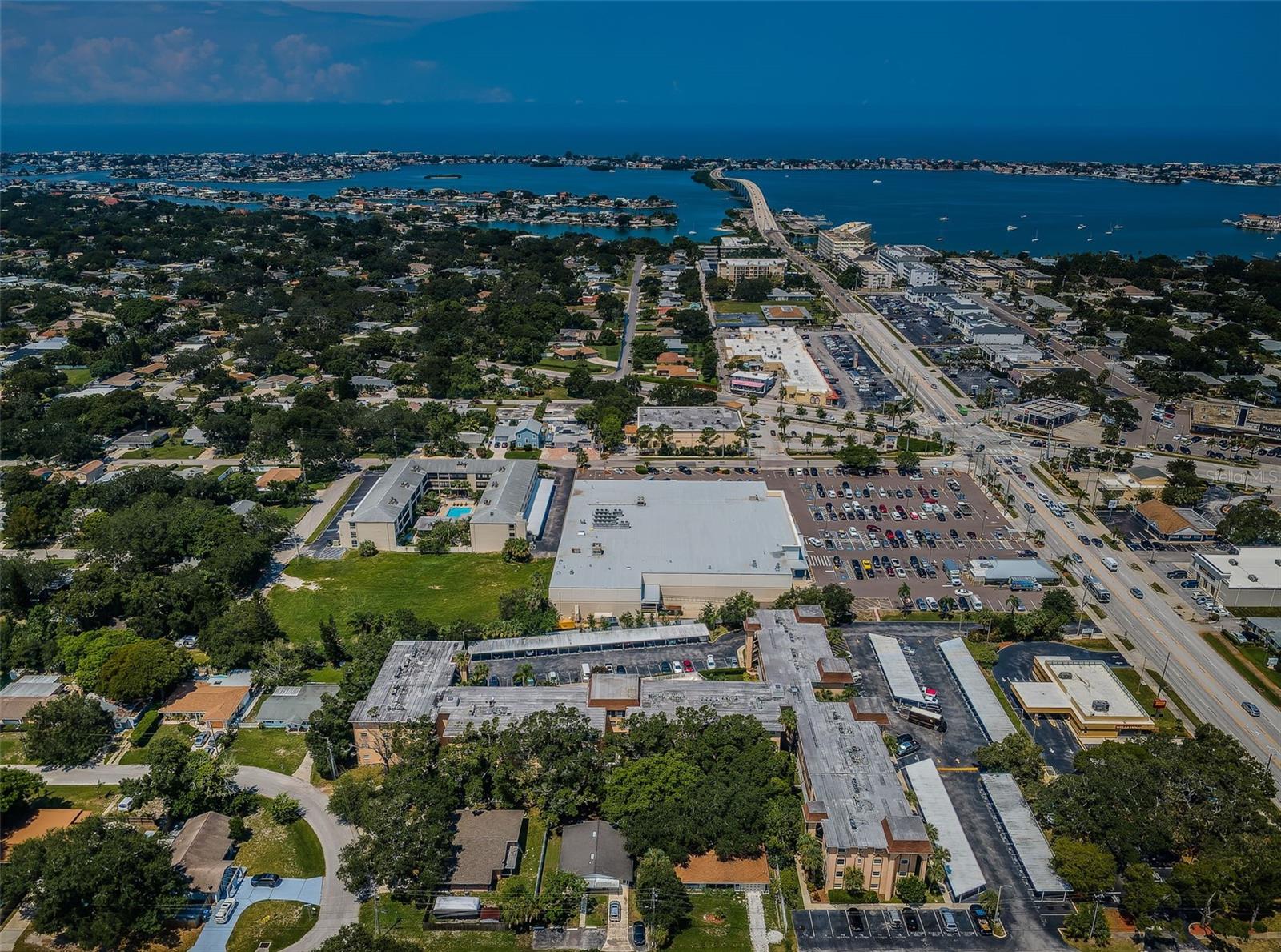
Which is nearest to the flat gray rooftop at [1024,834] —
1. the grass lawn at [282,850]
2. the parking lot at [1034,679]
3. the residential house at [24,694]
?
the parking lot at [1034,679]

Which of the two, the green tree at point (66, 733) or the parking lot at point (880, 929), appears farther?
the green tree at point (66, 733)

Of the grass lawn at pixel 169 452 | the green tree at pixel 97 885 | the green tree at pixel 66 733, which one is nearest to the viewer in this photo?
the green tree at pixel 97 885

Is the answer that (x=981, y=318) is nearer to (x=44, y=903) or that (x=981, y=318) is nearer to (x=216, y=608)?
(x=216, y=608)

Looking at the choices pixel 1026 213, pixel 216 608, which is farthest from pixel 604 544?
pixel 1026 213

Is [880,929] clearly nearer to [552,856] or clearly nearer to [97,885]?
[552,856]

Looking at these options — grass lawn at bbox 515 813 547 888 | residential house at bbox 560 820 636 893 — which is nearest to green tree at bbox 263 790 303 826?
grass lawn at bbox 515 813 547 888

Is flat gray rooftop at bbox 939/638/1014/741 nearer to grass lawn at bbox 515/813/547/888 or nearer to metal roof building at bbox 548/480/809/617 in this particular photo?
metal roof building at bbox 548/480/809/617

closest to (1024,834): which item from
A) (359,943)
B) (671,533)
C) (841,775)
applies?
(841,775)

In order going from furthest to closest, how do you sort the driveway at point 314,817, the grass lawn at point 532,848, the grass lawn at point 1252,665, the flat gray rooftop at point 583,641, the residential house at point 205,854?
the flat gray rooftop at point 583,641 → the grass lawn at point 1252,665 → the grass lawn at point 532,848 → the residential house at point 205,854 → the driveway at point 314,817

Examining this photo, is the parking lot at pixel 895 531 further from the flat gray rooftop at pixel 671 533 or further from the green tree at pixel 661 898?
the green tree at pixel 661 898
